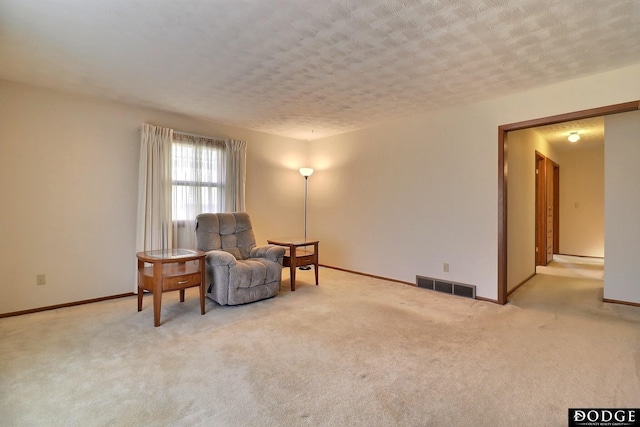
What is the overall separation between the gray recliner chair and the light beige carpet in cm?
17

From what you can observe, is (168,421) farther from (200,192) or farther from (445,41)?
(200,192)

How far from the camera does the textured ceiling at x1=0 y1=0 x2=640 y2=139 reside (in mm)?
1970

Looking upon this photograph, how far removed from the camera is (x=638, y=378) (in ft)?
6.61

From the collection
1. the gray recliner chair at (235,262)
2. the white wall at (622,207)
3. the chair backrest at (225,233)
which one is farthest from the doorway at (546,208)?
the chair backrest at (225,233)

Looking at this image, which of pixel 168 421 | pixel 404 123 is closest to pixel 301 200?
pixel 404 123

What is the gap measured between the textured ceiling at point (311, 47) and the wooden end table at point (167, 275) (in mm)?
1728

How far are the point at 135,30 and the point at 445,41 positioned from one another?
222cm

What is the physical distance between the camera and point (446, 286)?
4008 millimetres

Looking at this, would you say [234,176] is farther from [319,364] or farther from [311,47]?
[319,364]

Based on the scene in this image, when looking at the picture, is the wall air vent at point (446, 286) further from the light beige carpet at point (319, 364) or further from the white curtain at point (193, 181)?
the white curtain at point (193, 181)

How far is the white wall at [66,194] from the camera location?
10.4 ft

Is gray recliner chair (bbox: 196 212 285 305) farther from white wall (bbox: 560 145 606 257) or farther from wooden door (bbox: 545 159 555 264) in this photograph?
white wall (bbox: 560 145 606 257)

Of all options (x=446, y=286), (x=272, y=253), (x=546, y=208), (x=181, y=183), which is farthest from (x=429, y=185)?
(x=546, y=208)

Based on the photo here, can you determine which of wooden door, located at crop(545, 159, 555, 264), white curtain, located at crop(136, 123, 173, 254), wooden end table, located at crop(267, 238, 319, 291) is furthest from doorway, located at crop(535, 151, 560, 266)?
white curtain, located at crop(136, 123, 173, 254)
